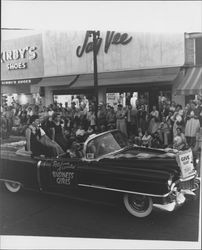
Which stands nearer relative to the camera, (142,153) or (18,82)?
(142,153)

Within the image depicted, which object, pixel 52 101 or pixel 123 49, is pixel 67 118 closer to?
pixel 52 101

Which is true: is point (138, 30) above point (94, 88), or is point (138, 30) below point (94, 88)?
above

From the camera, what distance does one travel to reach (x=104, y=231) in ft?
14.0

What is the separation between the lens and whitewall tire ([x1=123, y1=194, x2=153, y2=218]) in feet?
13.3

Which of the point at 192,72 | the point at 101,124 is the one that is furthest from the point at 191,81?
the point at 101,124

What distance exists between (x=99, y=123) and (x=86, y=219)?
1.13m

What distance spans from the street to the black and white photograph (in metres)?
0.01

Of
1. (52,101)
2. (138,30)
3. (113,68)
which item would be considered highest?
(138,30)

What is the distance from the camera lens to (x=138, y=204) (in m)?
4.12

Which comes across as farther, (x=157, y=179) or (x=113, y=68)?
(x=113, y=68)

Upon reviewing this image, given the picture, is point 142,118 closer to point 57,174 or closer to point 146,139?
point 146,139

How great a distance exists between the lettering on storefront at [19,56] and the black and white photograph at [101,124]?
Answer: 12 mm

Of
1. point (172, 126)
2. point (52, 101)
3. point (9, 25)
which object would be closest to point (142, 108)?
point (172, 126)

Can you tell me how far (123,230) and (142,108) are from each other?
4.65 feet
